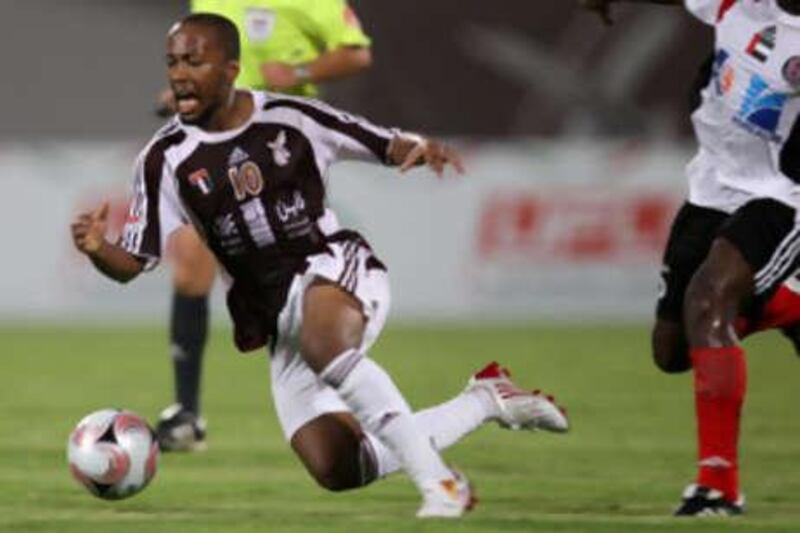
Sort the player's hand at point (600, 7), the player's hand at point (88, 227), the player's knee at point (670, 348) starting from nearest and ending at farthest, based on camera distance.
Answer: the player's hand at point (88, 227), the player's knee at point (670, 348), the player's hand at point (600, 7)

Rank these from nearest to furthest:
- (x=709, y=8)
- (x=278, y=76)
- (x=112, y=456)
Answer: (x=112, y=456), (x=709, y=8), (x=278, y=76)

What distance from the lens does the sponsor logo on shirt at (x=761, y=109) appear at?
8.78m

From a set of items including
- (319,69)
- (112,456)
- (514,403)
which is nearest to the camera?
(112,456)

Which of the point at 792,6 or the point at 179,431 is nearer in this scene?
the point at 792,6

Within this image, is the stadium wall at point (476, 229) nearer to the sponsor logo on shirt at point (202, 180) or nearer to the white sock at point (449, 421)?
the white sock at point (449, 421)

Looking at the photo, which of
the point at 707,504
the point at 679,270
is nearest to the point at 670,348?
the point at 679,270

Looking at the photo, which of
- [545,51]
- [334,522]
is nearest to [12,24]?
[545,51]

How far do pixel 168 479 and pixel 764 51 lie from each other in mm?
2947

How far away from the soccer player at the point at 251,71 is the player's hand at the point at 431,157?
2.89 m

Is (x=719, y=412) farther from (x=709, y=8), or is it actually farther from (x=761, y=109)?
(x=709, y=8)

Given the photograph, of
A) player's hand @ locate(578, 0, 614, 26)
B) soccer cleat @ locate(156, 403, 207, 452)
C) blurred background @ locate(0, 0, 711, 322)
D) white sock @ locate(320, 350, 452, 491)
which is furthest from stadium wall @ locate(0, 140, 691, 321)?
white sock @ locate(320, 350, 452, 491)

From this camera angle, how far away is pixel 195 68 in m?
8.50

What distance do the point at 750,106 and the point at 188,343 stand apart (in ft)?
11.7

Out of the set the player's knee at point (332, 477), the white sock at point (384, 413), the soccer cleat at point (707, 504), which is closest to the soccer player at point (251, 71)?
the player's knee at point (332, 477)
